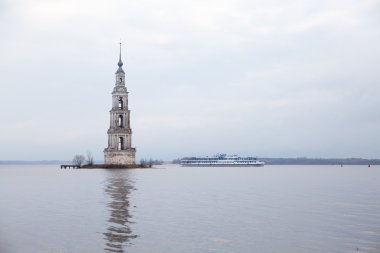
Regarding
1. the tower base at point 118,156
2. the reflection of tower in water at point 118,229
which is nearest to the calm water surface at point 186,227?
the reflection of tower in water at point 118,229

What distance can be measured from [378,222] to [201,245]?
49.9 feet

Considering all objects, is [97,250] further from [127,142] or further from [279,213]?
[127,142]

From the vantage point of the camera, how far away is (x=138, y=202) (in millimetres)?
45312

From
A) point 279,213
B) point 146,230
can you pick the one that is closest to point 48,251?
point 146,230

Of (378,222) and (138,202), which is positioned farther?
(138,202)

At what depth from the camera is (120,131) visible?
545 feet

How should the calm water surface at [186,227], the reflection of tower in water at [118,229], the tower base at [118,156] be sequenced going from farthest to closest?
the tower base at [118,156]
the calm water surface at [186,227]
the reflection of tower in water at [118,229]

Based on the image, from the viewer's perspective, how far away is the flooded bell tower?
6540 inches

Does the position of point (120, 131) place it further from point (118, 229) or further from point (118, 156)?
point (118, 229)

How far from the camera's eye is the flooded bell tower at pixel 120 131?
6540 inches

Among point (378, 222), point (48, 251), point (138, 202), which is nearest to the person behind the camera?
point (48, 251)

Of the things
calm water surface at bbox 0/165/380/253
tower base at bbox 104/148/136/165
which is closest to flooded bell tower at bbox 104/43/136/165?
tower base at bbox 104/148/136/165

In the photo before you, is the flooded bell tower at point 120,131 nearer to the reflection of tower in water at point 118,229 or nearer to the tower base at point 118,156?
the tower base at point 118,156

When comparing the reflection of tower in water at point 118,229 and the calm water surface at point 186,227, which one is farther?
the calm water surface at point 186,227
